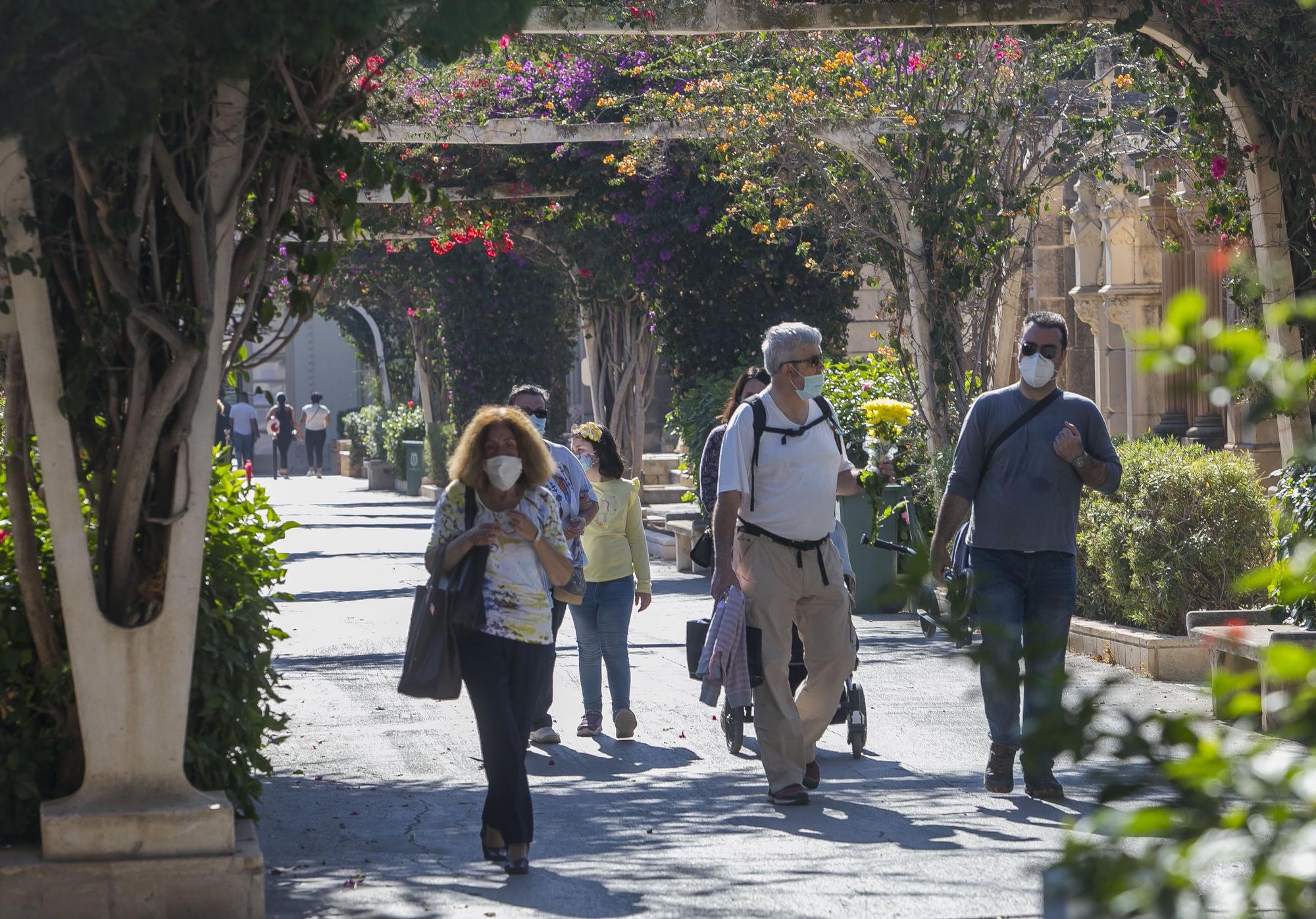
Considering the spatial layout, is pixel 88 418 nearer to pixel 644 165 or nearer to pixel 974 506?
pixel 974 506

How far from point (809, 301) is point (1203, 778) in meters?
18.5

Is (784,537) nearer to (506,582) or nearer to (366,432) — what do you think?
(506,582)

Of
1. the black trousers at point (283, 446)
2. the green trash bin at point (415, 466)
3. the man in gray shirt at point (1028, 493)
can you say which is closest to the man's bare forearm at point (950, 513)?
the man in gray shirt at point (1028, 493)

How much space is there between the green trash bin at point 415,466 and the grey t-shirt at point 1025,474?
24719mm

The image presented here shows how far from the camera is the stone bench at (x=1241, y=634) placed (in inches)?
299

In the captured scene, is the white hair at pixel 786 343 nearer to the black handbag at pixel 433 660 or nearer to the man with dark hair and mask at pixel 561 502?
the man with dark hair and mask at pixel 561 502

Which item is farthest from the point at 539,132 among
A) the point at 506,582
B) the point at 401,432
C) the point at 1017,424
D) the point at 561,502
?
the point at 401,432

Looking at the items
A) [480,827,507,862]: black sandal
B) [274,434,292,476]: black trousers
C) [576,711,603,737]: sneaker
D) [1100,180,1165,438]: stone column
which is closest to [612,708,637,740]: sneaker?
[576,711,603,737]: sneaker

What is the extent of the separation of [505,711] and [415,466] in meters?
25.7

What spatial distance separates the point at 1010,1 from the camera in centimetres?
977

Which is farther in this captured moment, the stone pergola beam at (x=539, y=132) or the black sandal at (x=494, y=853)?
the stone pergola beam at (x=539, y=132)

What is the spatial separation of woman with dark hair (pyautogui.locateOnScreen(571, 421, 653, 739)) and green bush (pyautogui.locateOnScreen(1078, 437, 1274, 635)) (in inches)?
123

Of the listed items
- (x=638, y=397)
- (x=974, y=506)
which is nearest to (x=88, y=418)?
(x=974, y=506)

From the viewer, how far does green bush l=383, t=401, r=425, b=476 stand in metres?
33.3
